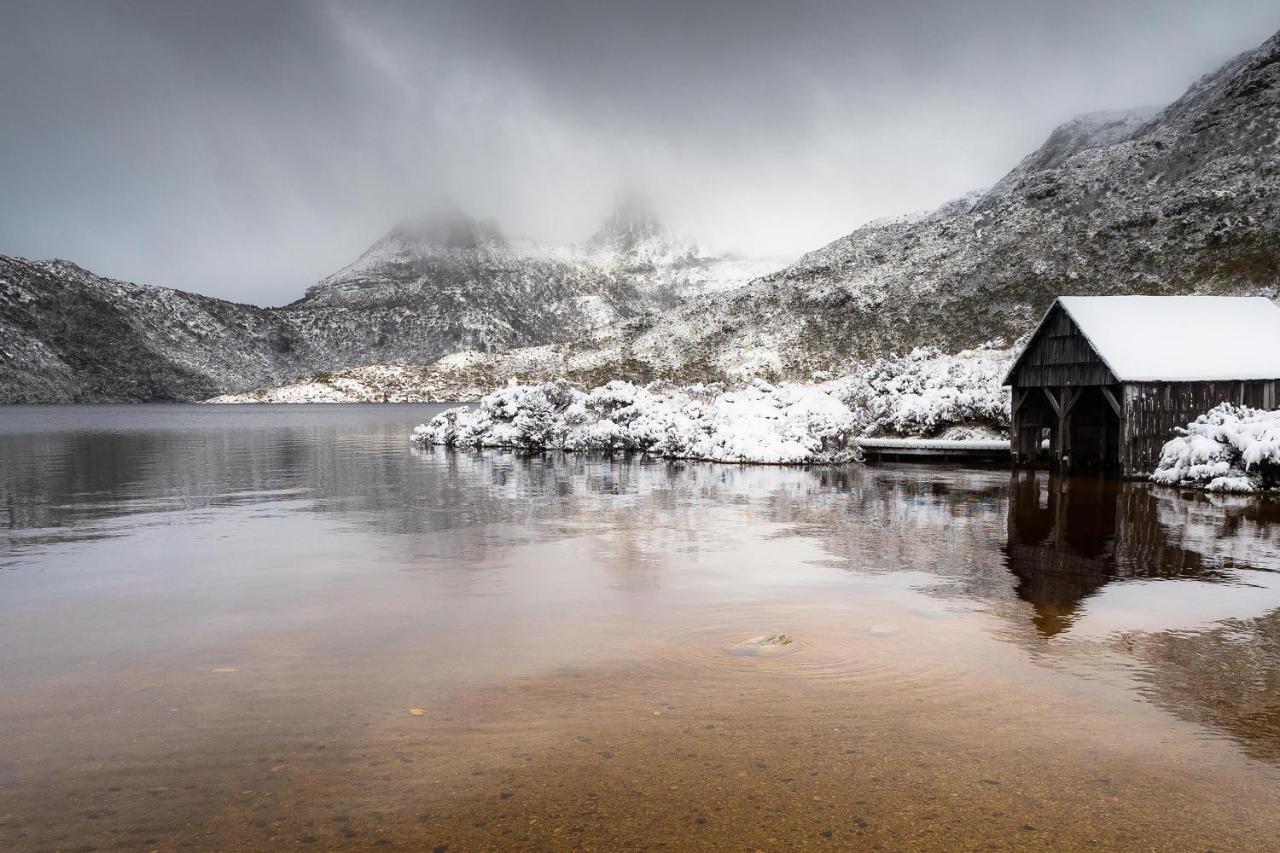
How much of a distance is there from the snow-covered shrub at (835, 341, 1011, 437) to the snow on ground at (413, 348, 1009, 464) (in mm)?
60

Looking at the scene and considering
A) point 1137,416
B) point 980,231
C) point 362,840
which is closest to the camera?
point 362,840

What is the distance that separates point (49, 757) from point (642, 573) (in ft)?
29.7

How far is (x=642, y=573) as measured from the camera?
14234 millimetres

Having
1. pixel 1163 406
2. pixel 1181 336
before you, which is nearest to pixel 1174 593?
pixel 1163 406

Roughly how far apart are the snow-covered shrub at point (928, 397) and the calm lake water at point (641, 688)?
25405 mm

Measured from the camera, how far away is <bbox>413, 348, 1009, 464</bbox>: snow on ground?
1548 inches

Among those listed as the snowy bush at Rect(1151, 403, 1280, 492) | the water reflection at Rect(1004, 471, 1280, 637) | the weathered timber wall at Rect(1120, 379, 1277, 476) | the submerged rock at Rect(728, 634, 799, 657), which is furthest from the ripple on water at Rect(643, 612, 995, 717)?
the weathered timber wall at Rect(1120, 379, 1277, 476)

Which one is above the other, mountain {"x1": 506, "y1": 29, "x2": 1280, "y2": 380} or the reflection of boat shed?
mountain {"x1": 506, "y1": 29, "x2": 1280, "y2": 380}

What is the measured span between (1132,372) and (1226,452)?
3848 millimetres

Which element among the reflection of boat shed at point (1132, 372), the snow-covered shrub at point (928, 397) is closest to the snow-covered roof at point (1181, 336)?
the reflection of boat shed at point (1132, 372)

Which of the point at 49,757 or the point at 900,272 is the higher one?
the point at 900,272

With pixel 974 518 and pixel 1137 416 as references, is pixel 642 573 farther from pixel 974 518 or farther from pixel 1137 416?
pixel 1137 416

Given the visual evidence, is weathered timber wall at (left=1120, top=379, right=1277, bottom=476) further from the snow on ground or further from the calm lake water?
the snow on ground

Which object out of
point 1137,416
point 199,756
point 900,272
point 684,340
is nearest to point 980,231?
point 900,272
